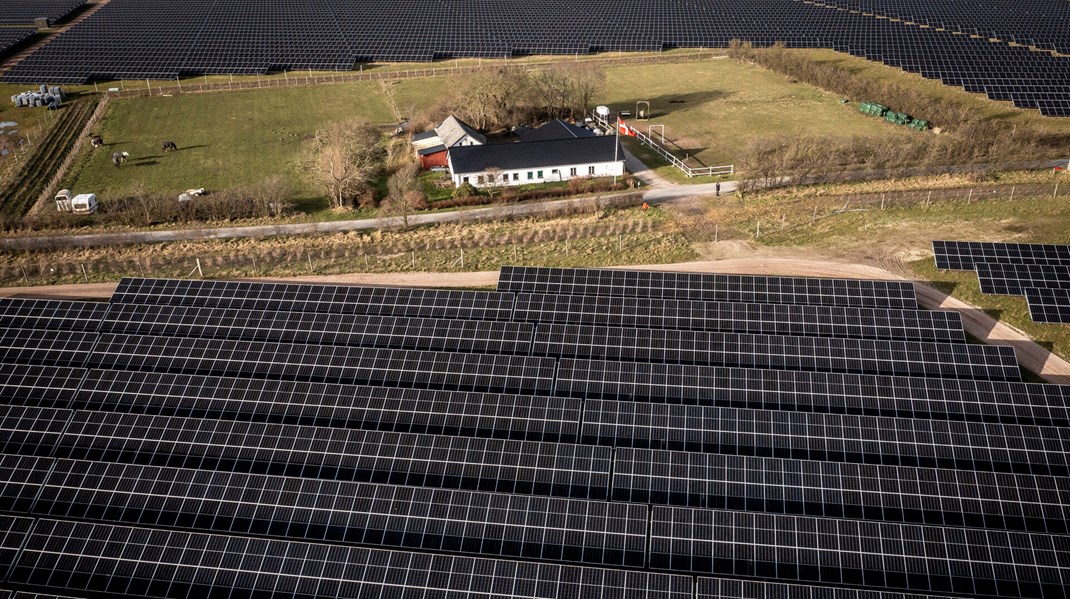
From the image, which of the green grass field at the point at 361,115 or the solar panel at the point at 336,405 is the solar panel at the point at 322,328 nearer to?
the solar panel at the point at 336,405

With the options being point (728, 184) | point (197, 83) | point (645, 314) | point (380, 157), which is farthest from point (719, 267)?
point (197, 83)

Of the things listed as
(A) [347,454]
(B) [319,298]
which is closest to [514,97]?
(B) [319,298]

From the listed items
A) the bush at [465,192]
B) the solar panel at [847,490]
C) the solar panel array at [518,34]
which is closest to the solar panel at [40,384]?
the solar panel at [847,490]

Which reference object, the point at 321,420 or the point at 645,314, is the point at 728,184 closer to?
the point at 645,314

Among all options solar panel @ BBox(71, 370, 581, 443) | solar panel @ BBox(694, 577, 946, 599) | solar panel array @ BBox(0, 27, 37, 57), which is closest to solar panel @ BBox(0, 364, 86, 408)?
solar panel @ BBox(71, 370, 581, 443)

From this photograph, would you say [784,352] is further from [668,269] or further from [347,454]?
[347,454]

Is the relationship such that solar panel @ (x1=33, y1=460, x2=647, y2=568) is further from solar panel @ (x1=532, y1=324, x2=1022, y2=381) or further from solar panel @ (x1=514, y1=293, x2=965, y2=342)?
solar panel @ (x1=514, y1=293, x2=965, y2=342)
